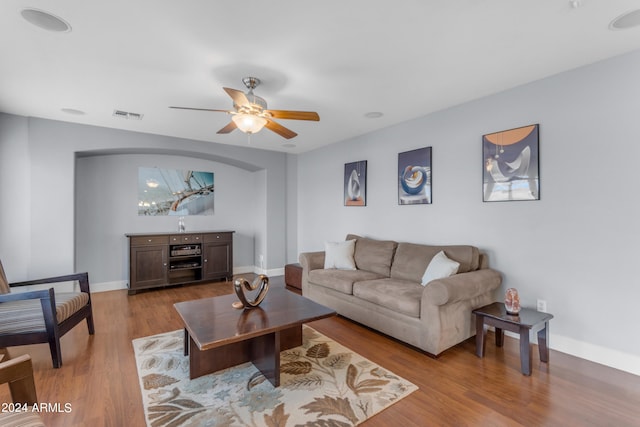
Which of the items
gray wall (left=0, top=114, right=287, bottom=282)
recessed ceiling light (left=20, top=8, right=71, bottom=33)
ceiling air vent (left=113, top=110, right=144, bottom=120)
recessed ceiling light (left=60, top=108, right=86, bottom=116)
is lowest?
gray wall (left=0, top=114, right=287, bottom=282)

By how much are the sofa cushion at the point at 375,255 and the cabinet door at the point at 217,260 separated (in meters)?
2.56

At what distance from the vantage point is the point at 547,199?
2846 mm

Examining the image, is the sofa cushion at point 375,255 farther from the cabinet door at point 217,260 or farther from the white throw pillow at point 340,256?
the cabinet door at point 217,260

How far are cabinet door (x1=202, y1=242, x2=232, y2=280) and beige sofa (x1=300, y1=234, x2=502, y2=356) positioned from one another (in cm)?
192

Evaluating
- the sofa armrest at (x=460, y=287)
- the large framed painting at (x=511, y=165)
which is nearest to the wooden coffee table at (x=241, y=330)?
the sofa armrest at (x=460, y=287)

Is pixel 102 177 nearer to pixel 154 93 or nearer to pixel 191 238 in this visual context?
pixel 191 238

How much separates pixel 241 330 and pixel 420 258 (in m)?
2.25

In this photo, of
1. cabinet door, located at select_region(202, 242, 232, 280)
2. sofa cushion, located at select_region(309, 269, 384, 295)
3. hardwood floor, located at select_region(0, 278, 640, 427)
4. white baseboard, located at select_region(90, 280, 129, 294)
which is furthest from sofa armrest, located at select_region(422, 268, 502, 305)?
white baseboard, located at select_region(90, 280, 129, 294)

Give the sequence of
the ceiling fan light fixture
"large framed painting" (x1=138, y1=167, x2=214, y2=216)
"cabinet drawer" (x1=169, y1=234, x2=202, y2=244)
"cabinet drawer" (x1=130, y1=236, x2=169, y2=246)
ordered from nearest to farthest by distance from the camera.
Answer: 1. the ceiling fan light fixture
2. "cabinet drawer" (x1=130, y1=236, x2=169, y2=246)
3. "cabinet drawer" (x1=169, y1=234, x2=202, y2=244)
4. "large framed painting" (x1=138, y1=167, x2=214, y2=216)

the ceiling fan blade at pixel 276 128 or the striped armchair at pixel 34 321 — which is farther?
the ceiling fan blade at pixel 276 128

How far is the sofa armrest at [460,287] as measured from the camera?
2.54 metres

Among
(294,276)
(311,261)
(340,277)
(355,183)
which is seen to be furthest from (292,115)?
(294,276)

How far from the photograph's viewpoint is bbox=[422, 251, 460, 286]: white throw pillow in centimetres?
297

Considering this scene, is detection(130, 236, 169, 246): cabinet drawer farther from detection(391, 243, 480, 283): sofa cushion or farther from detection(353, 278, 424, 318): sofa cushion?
detection(391, 243, 480, 283): sofa cushion
